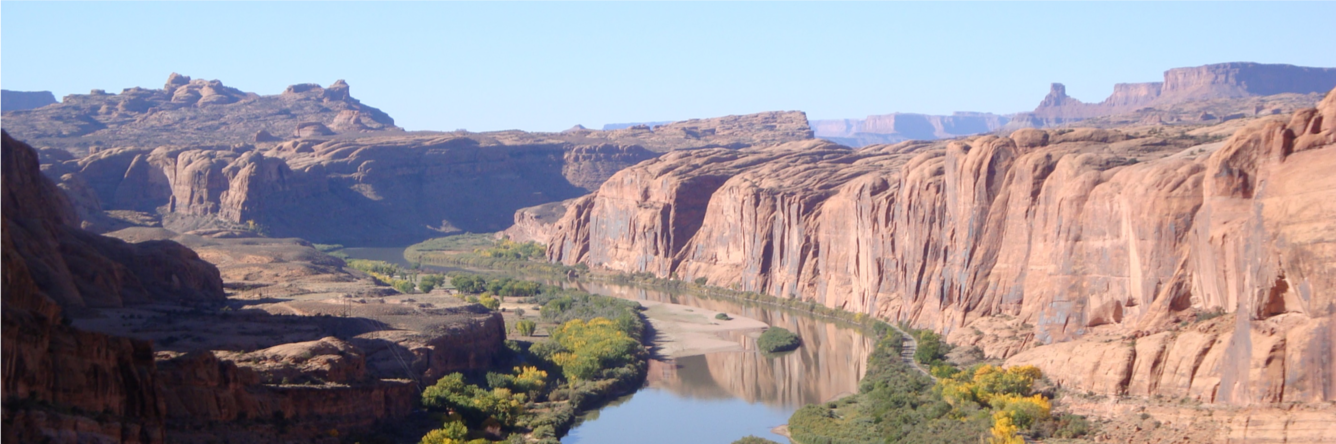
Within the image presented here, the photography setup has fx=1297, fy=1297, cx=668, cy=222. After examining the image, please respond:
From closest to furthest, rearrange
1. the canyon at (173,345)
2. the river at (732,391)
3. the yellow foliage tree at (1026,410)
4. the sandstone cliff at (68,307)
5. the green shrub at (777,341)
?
the sandstone cliff at (68,307) < the canyon at (173,345) < the yellow foliage tree at (1026,410) < the river at (732,391) < the green shrub at (777,341)

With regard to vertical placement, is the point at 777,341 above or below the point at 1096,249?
below

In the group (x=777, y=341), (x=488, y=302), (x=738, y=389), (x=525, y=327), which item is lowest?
(x=738, y=389)

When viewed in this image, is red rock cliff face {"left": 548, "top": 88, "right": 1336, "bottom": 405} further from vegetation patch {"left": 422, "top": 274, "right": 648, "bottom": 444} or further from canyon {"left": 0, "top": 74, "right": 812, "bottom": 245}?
canyon {"left": 0, "top": 74, "right": 812, "bottom": 245}

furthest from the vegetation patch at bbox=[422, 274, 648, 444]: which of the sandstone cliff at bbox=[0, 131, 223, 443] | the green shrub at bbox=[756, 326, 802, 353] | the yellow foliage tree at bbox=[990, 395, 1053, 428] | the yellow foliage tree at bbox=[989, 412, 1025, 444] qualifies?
the yellow foliage tree at bbox=[990, 395, 1053, 428]

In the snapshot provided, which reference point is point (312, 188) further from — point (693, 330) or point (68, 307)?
point (68, 307)

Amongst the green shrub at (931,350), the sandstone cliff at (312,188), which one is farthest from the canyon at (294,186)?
the green shrub at (931,350)

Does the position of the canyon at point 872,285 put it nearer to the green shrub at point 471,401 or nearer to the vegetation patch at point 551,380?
the green shrub at point 471,401

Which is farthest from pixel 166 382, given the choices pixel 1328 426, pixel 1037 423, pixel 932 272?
pixel 932 272

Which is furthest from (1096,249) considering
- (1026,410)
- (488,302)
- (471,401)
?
(488,302)
